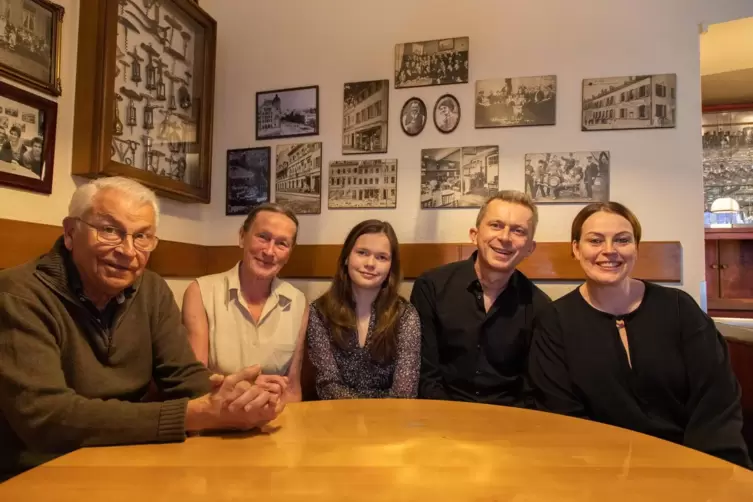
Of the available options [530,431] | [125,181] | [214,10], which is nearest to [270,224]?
[125,181]

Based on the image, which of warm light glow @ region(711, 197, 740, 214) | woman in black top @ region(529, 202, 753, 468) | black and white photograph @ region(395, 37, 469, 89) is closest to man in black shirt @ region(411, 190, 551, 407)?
woman in black top @ region(529, 202, 753, 468)

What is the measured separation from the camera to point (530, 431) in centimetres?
112

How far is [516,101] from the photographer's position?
2514 millimetres

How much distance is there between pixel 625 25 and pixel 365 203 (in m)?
1.58

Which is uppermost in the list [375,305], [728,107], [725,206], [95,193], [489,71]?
[728,107]

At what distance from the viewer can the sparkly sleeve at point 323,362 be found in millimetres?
1832

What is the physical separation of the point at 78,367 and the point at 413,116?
200cm

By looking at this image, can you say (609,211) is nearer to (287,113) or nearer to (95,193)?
(95,193)

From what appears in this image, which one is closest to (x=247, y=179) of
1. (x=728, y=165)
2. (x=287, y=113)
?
(x=287, y=113)

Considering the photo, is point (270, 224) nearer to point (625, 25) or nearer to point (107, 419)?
point (107, 419)

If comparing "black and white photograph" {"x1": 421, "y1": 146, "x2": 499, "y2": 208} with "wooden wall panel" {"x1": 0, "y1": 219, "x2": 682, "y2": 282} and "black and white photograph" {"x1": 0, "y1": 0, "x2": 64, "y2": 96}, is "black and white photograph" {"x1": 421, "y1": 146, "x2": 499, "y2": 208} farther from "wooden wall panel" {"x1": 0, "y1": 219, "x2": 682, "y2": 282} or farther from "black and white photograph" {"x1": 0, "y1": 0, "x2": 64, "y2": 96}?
"black and white photograph" {"x1": 0, "y1": 0, "x2": 64, "y2": 96}

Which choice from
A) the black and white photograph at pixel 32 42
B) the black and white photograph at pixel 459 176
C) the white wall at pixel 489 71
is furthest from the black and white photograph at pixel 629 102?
the black and white photograph at pixel 32 42

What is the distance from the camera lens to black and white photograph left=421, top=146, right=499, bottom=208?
2.55 meters

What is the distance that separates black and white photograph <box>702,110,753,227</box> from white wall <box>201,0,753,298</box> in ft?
9.04
